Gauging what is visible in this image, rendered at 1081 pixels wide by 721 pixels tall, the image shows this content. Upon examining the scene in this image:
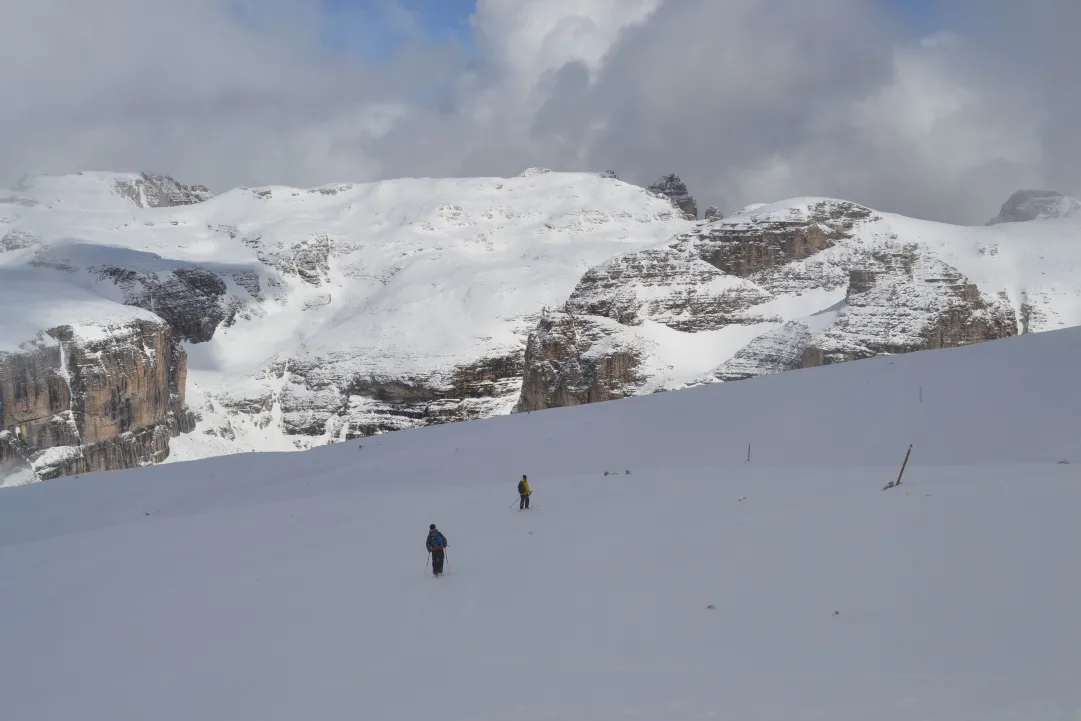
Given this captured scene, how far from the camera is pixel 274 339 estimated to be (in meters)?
166

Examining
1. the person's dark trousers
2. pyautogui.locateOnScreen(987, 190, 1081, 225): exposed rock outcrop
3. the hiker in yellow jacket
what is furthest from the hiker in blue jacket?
pyautogui.locateOnScreen(987, 190, 1081, 225): exposed rock outcrop

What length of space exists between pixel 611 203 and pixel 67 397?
12679cm

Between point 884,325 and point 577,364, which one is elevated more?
point 884,325

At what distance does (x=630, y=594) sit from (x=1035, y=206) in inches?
6802

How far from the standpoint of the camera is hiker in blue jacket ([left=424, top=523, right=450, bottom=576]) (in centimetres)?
1151

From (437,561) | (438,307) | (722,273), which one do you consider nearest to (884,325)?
(722,273)

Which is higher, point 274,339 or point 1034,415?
point 274,339

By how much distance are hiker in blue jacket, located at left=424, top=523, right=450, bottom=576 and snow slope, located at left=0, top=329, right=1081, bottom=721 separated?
326 mm

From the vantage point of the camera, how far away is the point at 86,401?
4008 inches

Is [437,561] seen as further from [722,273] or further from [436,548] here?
[722,273]

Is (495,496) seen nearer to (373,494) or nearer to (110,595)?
(373,494)

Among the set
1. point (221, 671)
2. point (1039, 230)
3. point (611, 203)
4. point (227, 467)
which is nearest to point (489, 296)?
point (611, 203)

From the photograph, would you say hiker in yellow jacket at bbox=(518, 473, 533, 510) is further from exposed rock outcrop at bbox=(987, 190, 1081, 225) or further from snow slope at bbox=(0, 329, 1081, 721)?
exposed rock outcrop at bbox=(987, 190, 1081, 225)

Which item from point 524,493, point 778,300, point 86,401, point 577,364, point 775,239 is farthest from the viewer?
point 775,239
